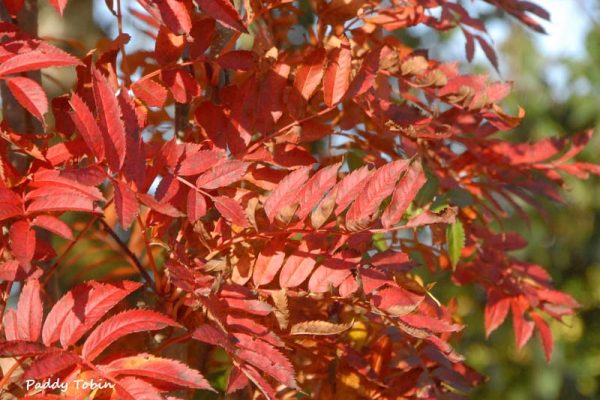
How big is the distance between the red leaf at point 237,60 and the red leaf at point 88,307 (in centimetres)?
23

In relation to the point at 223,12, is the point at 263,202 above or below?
below

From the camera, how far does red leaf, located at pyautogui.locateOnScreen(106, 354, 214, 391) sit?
2.02ft

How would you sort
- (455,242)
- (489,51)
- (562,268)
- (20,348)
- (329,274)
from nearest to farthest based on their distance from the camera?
(20,348)
(329,274)
(455,242)
(489,51)
(562,268)

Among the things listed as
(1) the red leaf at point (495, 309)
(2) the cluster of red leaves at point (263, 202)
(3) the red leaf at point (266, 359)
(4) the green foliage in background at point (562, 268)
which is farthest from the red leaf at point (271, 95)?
(4) the green foliage in background at point (562, 268)

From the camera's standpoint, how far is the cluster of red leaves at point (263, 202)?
646 mm

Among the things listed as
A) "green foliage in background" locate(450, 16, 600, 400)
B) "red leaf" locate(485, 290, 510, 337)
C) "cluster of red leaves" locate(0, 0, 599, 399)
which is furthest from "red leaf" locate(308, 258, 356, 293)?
"green foliage in background" locate(450, 16, 600, 400)

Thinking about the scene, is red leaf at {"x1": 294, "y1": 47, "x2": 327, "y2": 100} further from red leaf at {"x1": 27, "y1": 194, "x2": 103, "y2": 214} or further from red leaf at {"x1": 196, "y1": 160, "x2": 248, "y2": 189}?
red leaf at {"x1": 27, "y1": 194, "x2": 103, "y2": 214}

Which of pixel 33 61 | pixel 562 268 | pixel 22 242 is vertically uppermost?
pixel 33 61

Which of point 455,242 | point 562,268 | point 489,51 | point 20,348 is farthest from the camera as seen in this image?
point 562,268

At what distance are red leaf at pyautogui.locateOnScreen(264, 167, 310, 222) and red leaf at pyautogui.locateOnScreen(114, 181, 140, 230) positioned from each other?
0.13 metres

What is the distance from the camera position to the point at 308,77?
31.2 inches

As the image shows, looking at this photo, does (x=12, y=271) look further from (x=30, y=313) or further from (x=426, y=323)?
(x=426, y=323)

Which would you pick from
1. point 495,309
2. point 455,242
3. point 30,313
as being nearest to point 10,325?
point 30,313

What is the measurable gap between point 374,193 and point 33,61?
29 cm
